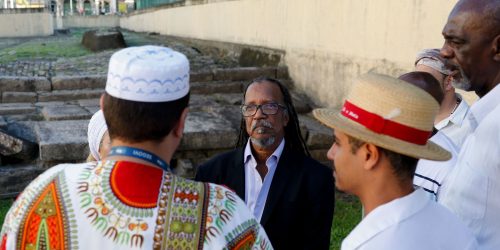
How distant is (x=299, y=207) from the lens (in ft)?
9.80

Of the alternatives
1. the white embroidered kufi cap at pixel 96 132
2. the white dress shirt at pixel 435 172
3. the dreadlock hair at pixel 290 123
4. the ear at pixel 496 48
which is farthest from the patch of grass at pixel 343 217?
the ear at pixel 496 48

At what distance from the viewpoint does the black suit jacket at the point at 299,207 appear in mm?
2971

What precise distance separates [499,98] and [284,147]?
1240 mm

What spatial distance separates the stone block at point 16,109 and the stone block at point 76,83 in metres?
0.98

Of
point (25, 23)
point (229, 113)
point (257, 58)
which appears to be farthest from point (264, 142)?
point (25, 23)

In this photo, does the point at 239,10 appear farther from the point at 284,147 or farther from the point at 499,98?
the point at 499,98

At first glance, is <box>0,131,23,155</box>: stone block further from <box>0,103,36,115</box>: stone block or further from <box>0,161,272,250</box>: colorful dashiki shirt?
<box>0,161,272,250</box>: colorful dashiki shirt

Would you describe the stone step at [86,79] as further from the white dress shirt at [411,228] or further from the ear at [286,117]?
the white dress shirt at [411,228]

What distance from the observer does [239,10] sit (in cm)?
1191

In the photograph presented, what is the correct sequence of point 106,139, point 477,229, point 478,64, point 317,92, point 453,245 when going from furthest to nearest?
1. point 317,92
2. point 106,139
3. point 478,64
4. point 477,229
5. point 453,245

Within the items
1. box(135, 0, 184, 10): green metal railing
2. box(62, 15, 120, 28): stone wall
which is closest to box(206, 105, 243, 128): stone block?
box(135, 0, 184, 10): green metal railing

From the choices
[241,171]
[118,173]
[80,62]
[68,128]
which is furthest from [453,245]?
[80,62]

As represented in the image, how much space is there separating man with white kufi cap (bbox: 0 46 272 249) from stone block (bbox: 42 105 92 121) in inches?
219

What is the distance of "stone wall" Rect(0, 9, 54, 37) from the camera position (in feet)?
86.6
